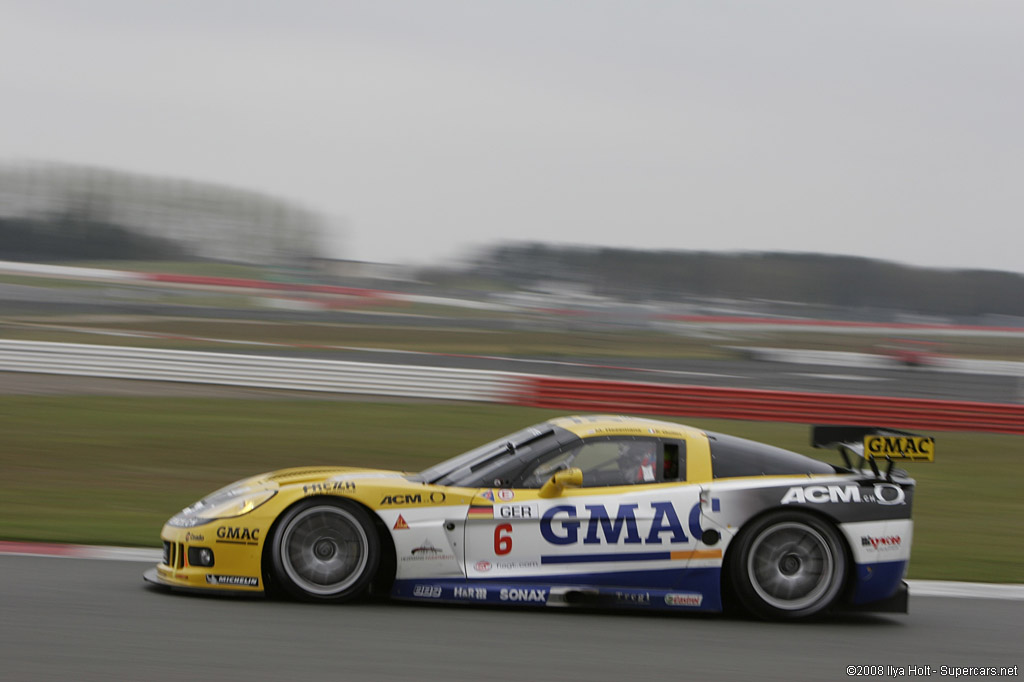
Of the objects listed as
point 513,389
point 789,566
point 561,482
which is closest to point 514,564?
point 561,482

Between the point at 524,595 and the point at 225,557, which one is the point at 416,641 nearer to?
the point at 524,595

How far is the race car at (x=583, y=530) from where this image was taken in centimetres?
546

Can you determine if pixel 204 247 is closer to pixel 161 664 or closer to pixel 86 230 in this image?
pixel 86 230

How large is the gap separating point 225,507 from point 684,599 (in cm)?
249

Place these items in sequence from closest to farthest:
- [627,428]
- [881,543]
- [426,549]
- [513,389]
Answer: [426,549], [881,543], [627,428], [513,389]

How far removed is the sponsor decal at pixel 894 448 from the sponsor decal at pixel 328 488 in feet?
9.50

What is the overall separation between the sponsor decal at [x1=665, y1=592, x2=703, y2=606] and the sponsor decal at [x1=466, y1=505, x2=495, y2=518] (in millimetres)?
1043

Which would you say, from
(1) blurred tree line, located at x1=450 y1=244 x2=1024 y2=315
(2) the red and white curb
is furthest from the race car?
(1) blurred tree line, located at x1=450 y1=244 x2=1024 y2=315

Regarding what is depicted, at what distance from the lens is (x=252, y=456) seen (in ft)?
40.5

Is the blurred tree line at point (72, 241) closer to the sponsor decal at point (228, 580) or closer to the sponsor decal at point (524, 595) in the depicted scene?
the sponsor decal at point (228, 580)

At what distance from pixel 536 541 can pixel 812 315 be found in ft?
114

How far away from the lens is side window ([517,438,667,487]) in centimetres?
576

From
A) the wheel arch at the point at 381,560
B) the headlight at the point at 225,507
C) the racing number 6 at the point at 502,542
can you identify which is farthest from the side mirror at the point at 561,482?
the headlight at the point at 225,507

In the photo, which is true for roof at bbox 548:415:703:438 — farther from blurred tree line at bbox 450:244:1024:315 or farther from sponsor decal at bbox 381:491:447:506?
blurred tree line at bbox 450:244:1024:315
